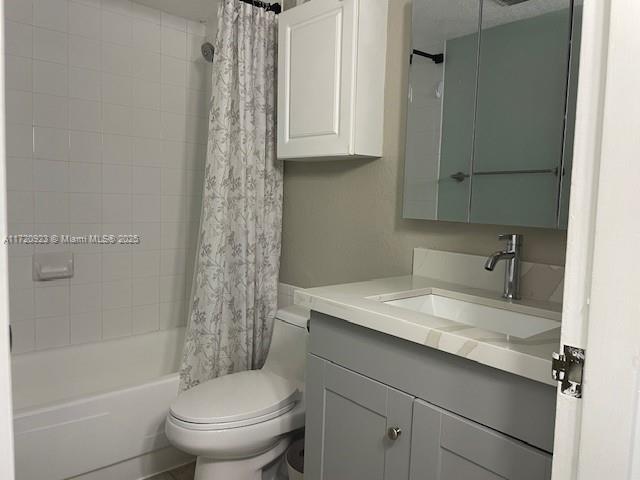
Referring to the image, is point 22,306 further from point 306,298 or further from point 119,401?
point 306,298

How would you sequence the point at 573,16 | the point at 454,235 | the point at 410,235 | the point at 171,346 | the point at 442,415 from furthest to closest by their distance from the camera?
the point at 171,346
the point at 410,235
the point at 454,235
the point at 573,16
the point at 442,415

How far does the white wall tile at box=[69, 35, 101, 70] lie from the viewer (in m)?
2.37

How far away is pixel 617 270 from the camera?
62 cm

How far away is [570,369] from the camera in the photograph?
68cm

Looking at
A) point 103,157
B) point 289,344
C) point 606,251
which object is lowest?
point 289,344

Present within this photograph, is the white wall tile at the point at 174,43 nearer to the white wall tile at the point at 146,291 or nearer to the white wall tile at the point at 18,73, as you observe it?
the white wall tile at the point at 18,73

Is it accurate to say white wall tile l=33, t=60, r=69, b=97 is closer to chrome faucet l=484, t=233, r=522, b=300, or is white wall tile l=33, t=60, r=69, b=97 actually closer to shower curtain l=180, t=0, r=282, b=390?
shower curtain l=180, t=0, r=282, b=390

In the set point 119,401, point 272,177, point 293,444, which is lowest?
point 293,444

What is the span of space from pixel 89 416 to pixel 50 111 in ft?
4.70

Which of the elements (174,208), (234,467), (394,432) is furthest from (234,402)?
(174,208)

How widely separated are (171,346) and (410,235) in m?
1.64

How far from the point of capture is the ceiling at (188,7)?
245 centimetres

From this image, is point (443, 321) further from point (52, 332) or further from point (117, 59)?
point (117, 59)

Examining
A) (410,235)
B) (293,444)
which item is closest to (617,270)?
(410,235)
